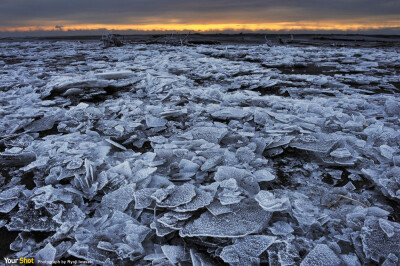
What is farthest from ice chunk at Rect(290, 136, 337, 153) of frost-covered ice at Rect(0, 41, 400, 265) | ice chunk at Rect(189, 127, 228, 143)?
ice chunk at Rect(189, 127, 228, 143)

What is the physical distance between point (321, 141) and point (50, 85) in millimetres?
3046

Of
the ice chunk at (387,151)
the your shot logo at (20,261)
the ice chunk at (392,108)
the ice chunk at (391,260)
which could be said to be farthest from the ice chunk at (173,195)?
the ice chunk at (392,108)

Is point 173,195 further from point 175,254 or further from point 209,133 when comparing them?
point 209,133

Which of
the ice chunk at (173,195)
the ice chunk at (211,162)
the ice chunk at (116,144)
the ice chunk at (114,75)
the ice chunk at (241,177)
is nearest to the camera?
the ice chunk at (173,195)

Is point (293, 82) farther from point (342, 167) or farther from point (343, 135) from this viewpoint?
point (342, 167)

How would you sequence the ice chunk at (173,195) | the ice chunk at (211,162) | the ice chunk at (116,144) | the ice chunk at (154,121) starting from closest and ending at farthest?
the ice chunk at (173,195), the ice chunk at (211,162), the ice chunk at (116,144), the ice chunk at (154,121)

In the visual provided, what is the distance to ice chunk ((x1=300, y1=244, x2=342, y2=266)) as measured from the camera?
2.78 feet

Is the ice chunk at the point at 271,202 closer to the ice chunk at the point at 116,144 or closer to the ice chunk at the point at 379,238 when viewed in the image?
the ice chunk at the point at 379,238

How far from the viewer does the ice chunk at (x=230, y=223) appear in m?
0.95

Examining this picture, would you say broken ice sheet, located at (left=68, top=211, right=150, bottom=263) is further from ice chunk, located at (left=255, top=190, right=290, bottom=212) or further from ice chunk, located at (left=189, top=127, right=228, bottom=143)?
ice chunk, located at (left=189, top=127, right=228, bottom=143)

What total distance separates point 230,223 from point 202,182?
0.36m

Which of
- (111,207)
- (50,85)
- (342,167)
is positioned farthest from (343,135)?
(50,85)

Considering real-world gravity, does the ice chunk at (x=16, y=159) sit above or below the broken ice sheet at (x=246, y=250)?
above

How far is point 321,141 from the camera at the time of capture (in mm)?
1612
